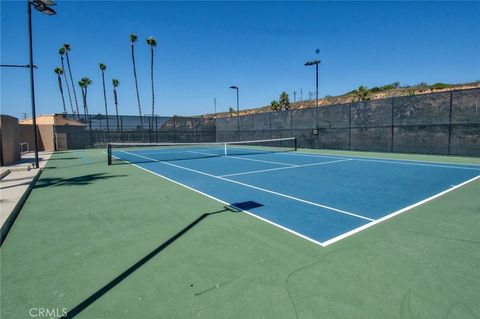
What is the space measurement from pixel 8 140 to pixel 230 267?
17.2 metres

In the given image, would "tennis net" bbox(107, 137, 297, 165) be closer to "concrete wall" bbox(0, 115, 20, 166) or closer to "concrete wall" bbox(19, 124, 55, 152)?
"concrete wall" bbox(0, 115, 20, 166)

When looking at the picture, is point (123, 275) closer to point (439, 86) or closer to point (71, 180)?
point (71, 180)

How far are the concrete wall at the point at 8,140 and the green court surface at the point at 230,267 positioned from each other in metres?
11.3

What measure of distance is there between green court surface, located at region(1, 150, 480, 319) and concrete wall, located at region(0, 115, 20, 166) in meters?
11.3

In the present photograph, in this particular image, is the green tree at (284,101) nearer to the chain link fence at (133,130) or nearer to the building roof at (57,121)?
the chain link fence at (133,130)

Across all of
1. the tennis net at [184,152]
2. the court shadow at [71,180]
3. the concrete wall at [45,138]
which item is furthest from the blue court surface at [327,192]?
the concrete wall at [45,138]

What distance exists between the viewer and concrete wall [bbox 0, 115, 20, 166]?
14.3 m

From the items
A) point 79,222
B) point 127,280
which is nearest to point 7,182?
point 79,222

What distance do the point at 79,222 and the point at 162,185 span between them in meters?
3.76

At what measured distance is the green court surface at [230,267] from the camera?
2.83 meters

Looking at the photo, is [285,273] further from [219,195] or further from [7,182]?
[7,182]

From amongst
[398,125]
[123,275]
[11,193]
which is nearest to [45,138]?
[11,193]

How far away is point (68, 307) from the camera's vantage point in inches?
113

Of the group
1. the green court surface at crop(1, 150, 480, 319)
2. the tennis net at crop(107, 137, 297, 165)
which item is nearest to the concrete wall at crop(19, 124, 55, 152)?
the tennis net at crop(107, 137, 297, 165)
